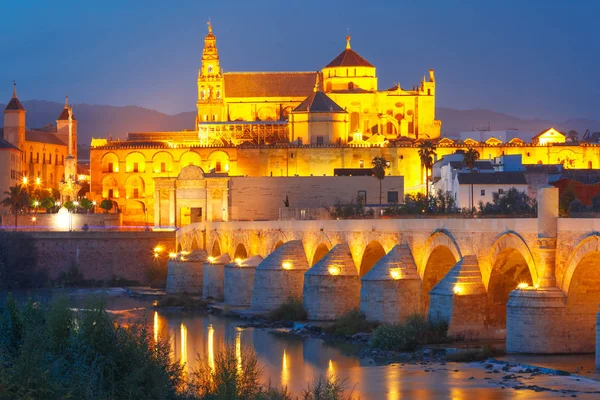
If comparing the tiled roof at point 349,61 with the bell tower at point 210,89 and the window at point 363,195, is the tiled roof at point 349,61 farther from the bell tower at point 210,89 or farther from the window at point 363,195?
the window at point 363,195

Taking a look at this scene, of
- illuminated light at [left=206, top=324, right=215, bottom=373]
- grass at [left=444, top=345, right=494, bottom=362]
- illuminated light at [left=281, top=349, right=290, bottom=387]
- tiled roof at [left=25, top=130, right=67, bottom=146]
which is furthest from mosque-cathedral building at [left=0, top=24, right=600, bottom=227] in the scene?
grass at [left=444, top=345, right=494, bottom=362]

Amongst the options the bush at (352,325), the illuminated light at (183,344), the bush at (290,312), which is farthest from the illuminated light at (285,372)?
the bush at (290,312)

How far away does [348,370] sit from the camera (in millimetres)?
28375

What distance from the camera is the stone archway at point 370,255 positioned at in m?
38.1

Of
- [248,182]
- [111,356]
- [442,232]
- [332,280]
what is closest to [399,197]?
[248,182]

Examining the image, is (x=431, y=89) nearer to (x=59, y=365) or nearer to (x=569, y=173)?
(x=569, y=173)

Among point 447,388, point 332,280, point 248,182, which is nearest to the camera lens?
point 447,388

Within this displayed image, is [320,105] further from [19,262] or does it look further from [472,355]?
[472,355]

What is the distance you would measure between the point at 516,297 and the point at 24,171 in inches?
3350

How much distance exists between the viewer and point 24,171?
107438 mm

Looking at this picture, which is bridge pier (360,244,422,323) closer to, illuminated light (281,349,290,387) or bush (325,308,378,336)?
bush (325,308,378,336)

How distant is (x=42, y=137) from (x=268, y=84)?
23.9 m

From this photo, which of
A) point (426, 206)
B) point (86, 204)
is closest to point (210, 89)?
point (86, 204)

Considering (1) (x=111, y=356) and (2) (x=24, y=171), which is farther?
(2) (x=24, y=171)
